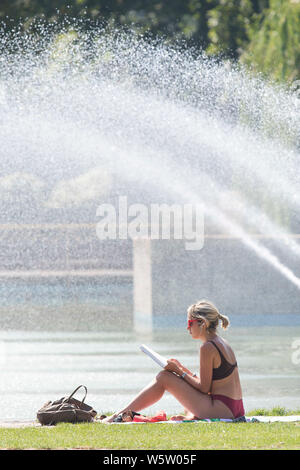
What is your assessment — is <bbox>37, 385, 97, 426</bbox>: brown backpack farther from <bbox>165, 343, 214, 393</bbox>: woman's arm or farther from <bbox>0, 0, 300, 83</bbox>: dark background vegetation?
<bbox>0, 0, 300, 83</bbox>: dark background vegetation

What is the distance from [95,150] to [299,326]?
1232cm

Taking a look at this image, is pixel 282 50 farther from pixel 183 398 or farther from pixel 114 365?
pixel 183 398

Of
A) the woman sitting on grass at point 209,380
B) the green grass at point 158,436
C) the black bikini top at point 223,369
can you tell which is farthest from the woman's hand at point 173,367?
the green grass at point 158,436

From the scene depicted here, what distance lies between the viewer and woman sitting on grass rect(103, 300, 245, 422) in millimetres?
7688

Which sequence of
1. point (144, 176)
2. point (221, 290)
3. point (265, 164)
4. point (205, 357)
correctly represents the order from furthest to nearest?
1. point (144, 176)
2. point (265, 164)
3. point (221, 290)
4. point (205, 357)

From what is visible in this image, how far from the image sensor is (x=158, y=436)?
22.2 ft

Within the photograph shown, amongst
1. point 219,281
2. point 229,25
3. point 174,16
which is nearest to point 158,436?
point 219,281

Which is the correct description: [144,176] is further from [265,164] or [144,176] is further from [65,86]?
[265,164]

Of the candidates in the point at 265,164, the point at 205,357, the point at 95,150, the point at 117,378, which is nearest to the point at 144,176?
the point at 95,150

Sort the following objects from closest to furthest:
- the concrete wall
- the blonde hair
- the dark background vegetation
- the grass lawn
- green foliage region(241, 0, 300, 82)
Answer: the grass lawn → the blonde hair → the concrete wall → green foliage region(241, 0, 300, 82) → the dark background vegetation

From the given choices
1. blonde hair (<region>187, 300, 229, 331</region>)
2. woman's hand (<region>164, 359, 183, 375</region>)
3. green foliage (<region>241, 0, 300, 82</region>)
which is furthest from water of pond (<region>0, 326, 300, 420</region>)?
green foliage (<region>241, 0, 300, 82</region>)

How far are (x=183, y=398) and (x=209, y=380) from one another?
0.24 m

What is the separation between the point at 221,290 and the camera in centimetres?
1650

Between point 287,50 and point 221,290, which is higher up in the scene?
point 287,50
